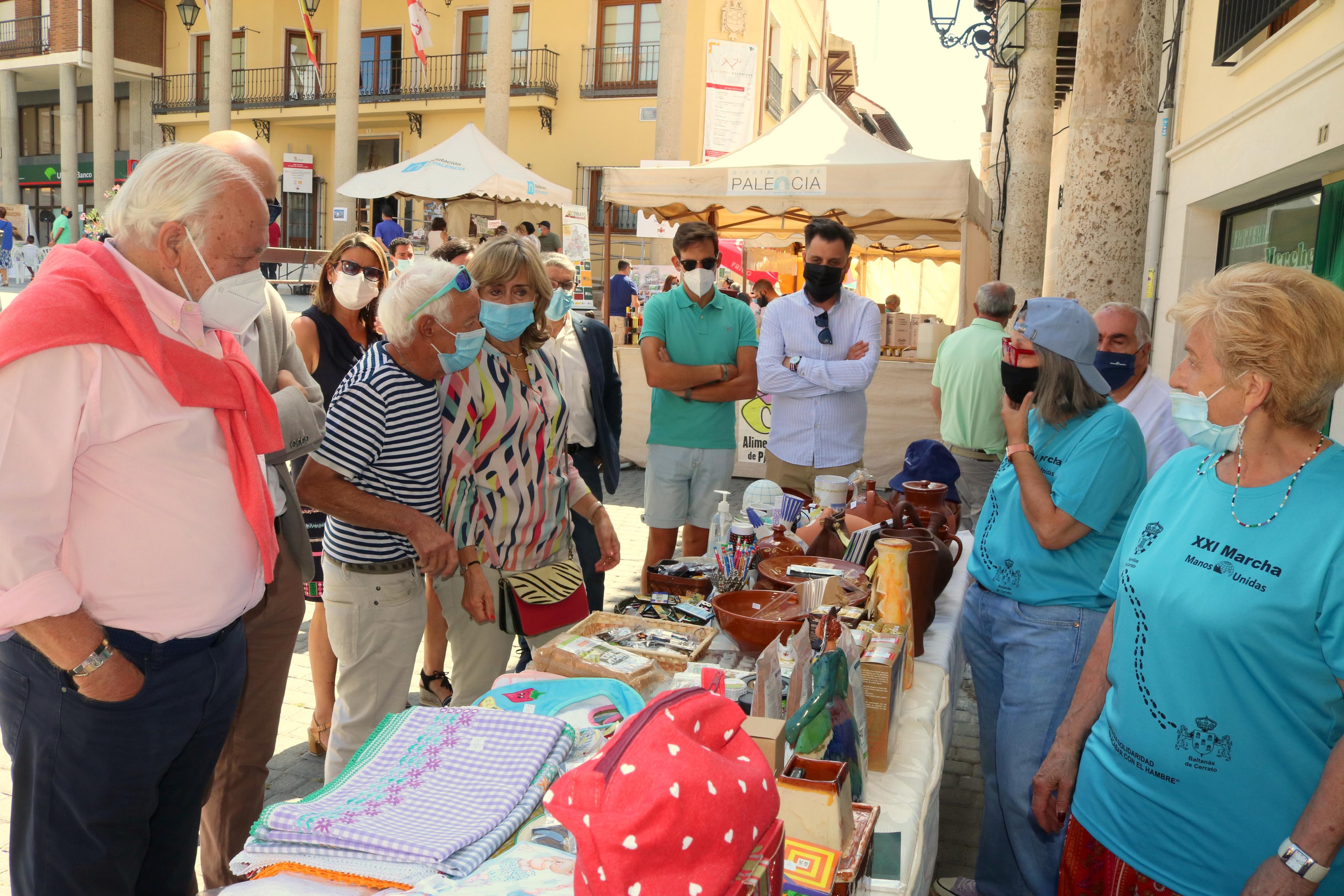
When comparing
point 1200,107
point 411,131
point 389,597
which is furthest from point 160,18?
point 389,597

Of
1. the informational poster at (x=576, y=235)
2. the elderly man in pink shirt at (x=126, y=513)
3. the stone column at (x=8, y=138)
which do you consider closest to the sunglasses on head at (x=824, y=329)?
the elderly man in pink shirt at (x=126, y=513)

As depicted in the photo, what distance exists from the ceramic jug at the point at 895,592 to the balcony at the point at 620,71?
Answer: 2235 centimetres

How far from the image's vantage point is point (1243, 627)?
167cm

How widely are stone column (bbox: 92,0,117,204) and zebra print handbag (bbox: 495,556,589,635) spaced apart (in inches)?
1134

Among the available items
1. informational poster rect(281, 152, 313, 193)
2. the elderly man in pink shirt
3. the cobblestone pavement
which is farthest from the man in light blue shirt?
informational poster rect(281, 152, 313, 193)

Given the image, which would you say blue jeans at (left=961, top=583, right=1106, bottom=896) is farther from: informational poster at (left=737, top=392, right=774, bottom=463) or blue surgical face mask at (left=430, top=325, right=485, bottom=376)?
informational poster at (left=737, top=392, right=774, bottom=463)

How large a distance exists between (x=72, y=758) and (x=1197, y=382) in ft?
7.48

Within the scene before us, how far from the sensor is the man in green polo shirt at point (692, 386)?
190 inches

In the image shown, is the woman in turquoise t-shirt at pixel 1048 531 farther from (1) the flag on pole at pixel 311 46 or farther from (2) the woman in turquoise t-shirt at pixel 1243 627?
(1) the flag on pole at pixel 311 46

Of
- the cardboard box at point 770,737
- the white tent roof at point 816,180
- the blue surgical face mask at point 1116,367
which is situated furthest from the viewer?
the white tent roof at point 816,180

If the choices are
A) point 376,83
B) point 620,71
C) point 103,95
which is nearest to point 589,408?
point 620,71

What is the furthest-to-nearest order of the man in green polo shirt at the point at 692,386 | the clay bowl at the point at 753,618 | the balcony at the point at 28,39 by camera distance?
the balcony at the point at 28,39
the man in green polo shirt at the point at 692,386
the clay bowl at the point at 753,618

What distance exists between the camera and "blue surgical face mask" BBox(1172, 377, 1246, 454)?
1819 mm

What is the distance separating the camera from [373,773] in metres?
1.60
